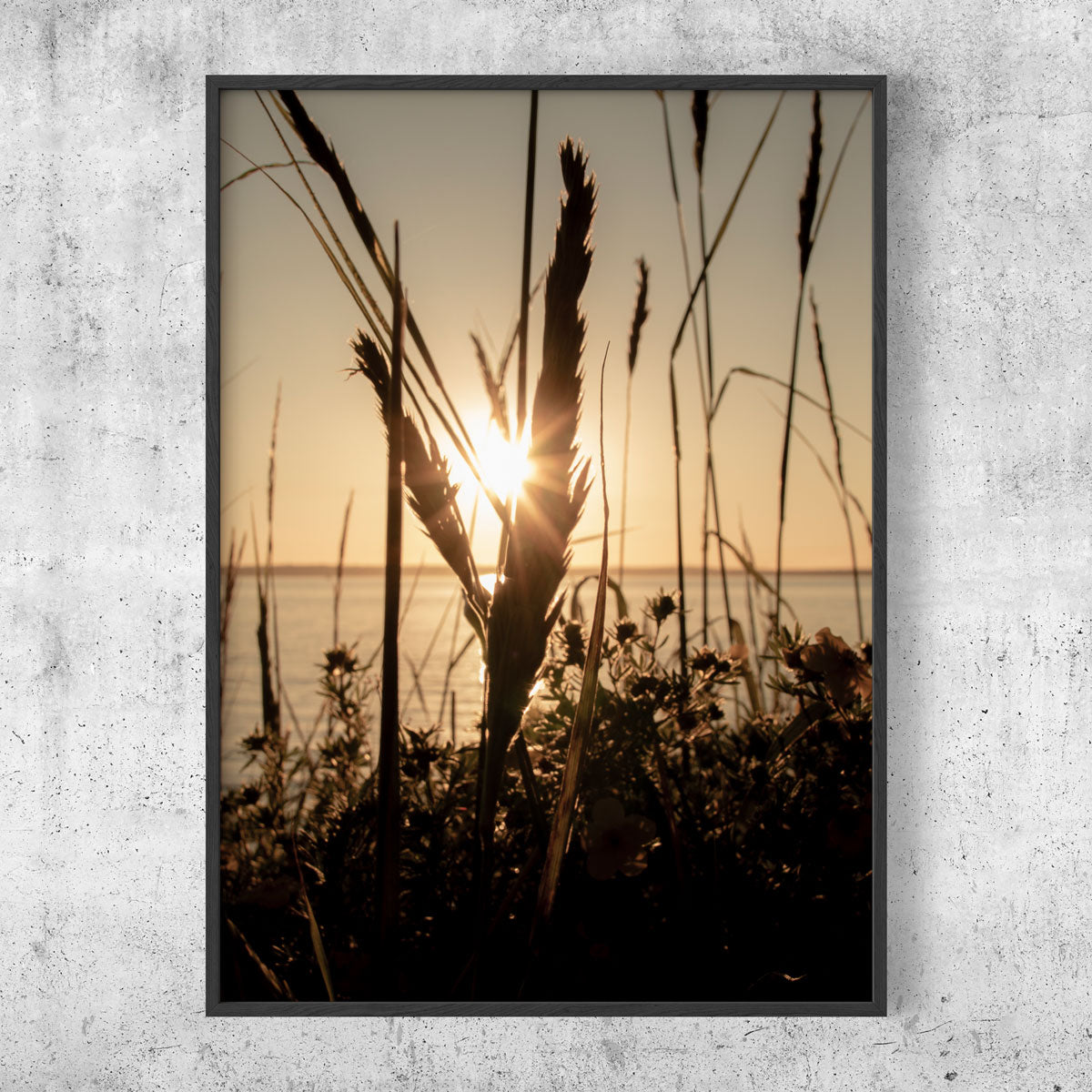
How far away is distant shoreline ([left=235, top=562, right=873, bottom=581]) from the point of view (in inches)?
51.8

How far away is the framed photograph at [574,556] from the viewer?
4.35 ft

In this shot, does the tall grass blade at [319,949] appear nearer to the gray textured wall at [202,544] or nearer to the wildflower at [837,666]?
the gray textured wall at [202,544]

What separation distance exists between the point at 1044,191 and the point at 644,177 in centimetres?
52

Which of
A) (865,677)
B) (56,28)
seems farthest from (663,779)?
(56,28)

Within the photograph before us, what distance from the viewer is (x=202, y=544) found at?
1.38 meters

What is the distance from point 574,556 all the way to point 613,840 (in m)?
0.36

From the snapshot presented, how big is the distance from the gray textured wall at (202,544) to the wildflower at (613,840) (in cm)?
21

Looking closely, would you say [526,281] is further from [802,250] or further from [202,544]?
[202,544]

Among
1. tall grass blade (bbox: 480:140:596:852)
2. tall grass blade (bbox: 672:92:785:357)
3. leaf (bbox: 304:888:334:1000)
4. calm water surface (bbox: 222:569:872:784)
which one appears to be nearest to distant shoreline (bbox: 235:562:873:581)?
calm water surface (bbox: 222:569:872:784)

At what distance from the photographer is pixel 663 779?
52.5 inches

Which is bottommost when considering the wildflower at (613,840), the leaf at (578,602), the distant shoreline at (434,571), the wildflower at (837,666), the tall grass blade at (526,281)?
the wildflower at (613,840)

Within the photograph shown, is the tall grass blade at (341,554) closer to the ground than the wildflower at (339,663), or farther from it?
farther from it

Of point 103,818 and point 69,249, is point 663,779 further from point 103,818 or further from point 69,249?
point 69,249

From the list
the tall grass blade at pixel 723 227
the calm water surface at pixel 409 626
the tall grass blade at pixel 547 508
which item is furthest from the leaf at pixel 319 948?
the tall grass blade at pixel 723 227
